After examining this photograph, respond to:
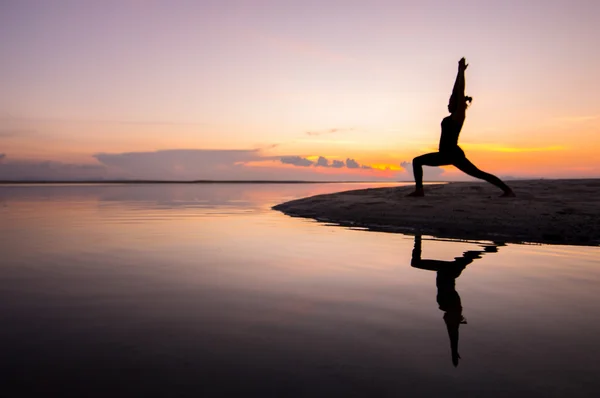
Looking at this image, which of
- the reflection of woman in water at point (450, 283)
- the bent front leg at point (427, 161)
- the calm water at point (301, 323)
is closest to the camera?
the calm water at point (301, 323)

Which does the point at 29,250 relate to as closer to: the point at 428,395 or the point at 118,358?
the point at 118,358

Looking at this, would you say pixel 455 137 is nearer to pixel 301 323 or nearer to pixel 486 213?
pixel 486 213

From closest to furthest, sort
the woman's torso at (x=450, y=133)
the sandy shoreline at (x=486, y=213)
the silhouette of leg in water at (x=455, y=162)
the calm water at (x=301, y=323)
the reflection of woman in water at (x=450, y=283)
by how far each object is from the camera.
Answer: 1. the calm water at (x=301, y=323)
2. the reflection of woman in water at (x=450, y=283)
3. the sandy shoreline at (x=486, y=213)
4. the woman's torso at (x=450, y=133)
5. the silhouette of leg in water at (x=455, y=162)

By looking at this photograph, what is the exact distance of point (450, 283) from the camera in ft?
23.5

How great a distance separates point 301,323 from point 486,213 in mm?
12052

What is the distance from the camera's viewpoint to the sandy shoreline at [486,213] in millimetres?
13154

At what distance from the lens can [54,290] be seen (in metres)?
6.77

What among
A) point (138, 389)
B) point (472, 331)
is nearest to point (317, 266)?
point (472, 331)

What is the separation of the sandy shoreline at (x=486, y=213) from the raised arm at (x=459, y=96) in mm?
3334

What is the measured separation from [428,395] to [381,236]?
1020 cm

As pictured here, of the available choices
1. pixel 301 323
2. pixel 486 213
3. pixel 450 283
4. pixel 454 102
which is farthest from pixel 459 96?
pixel 301 323

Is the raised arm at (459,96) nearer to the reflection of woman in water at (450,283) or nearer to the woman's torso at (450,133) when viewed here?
the woman's torso at (450,133)

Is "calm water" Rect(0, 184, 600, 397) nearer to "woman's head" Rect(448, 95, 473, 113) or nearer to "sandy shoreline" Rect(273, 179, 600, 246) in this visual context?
"sandy shoreline" Rect(273, 179, 600, 246)

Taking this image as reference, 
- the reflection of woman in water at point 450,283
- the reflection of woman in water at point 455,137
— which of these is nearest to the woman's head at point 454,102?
the reflection of woman in water at point 455,137
